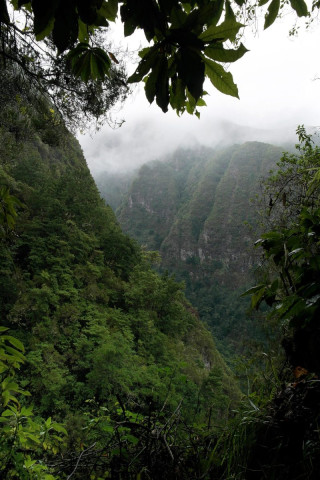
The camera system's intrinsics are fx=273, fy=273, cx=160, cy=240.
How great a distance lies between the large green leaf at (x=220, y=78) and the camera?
0.60m

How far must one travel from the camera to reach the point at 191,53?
528 millimetres

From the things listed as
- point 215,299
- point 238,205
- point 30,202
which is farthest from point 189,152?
point 30,202

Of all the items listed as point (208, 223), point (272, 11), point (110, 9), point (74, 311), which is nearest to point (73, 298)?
point (74, 311)

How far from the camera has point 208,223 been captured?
257 ft

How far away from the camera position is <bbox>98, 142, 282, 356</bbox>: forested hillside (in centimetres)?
6050

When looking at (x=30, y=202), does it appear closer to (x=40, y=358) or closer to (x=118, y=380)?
(x=40, y=358)

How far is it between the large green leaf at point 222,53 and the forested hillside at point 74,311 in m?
1.18

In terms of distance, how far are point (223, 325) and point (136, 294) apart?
41.9 metres

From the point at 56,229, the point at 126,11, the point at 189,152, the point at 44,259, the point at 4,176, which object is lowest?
the point at 126,11

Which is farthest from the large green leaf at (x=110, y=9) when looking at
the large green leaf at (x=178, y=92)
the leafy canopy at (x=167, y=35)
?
the large green leaf at (x=178, y=92)

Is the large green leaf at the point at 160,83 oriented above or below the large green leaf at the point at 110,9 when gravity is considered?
below

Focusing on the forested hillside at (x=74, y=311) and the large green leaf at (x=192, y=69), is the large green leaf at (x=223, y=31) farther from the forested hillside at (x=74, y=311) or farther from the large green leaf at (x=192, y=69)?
the forested hillside at (x=74, y=311)

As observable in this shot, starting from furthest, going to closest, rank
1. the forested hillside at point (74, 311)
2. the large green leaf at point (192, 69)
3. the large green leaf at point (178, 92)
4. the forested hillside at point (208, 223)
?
the forested hillside at point (208, 223) → the forested hillside at point (74, 311) → the large green leaf at point (178, 92) → the large green leaf at point (192, 69)

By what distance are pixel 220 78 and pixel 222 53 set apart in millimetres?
48
